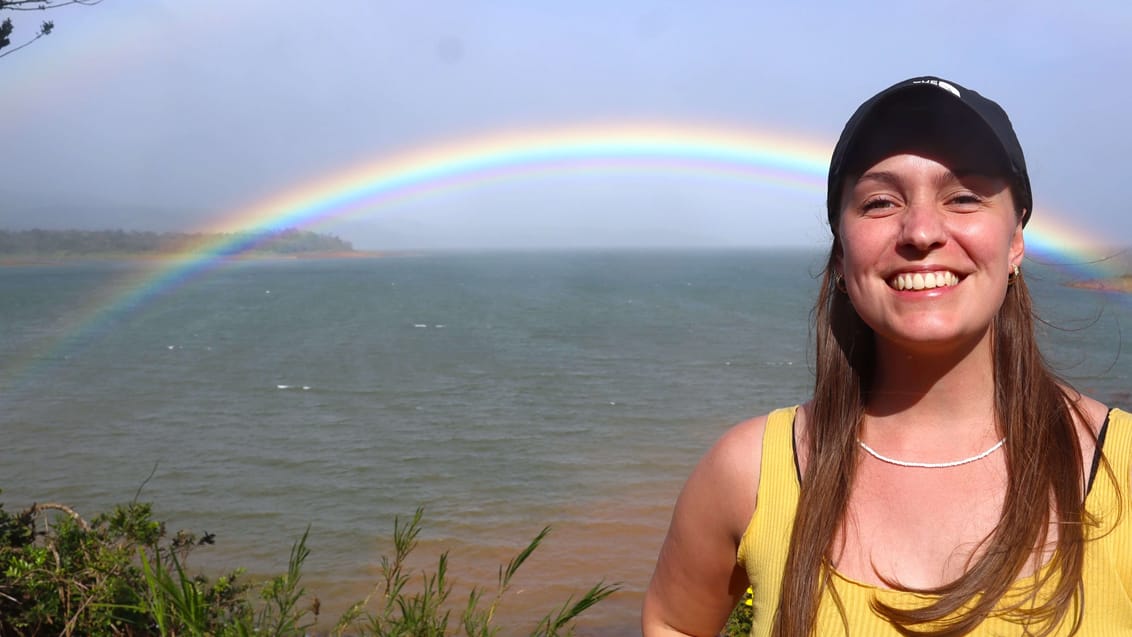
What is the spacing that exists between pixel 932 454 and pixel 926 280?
1.09 feet

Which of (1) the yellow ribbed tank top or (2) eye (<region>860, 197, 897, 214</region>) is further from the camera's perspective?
(2) eye (<region>860, 197, 897, 214</region>)

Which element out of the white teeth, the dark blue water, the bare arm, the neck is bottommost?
the dark blue water

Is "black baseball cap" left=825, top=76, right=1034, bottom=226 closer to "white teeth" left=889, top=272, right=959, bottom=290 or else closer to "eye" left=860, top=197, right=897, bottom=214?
"eye" left=860, top=197, right=897, bottom=214

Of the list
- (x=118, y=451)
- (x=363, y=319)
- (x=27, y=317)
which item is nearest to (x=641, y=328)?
(x=363, y=319)

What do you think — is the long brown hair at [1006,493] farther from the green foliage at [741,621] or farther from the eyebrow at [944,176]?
the green foliage at [741,621]

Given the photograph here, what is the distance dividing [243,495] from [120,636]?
12.4 m

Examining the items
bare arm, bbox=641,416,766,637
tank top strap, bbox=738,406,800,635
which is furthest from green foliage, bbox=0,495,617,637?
tank top strap, bbox=738,406,800,635

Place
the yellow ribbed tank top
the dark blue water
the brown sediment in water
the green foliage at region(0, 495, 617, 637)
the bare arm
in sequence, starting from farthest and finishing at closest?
the dark blue water
the brown sediment in water
the green foliage at region(0, 495, 617, 637)
the bare arm
the yellow ribbed tank top

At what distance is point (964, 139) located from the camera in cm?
155

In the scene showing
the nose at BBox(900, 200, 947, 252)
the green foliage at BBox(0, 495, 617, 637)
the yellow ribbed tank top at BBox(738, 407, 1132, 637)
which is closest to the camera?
the yellow ribbed tank top at BBox(738, 407, 1132, 637)

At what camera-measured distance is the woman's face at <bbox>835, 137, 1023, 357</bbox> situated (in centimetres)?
156

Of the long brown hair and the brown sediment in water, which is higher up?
the long brown hair

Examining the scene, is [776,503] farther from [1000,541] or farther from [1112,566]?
[1112,566]

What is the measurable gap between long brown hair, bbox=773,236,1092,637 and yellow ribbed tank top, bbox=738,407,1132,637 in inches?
0.7
